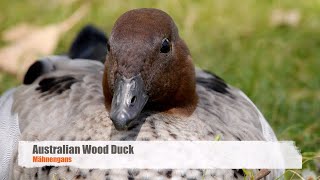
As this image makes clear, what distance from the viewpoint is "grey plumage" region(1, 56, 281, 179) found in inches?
126

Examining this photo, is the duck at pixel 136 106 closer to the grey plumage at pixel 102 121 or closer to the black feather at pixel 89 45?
the grey plumage at pixel 102 121

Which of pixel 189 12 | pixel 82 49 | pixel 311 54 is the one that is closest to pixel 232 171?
pixel 82 49

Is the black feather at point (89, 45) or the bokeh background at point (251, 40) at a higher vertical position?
the black feather at point (89, 45)

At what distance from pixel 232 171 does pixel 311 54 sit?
2890mm

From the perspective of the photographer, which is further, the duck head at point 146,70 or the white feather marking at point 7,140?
the white feather marking at point 7,140

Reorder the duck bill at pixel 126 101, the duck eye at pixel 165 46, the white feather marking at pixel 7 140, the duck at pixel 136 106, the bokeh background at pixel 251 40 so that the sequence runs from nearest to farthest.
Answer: the duck bill at pixel 126 101
the duck at pixel 136 106
the duck eye at pixel 165 46
the white feather marking at pixel 7 140
the bokeh background at pixel 251 40

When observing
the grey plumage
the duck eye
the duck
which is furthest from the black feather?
the duck eye

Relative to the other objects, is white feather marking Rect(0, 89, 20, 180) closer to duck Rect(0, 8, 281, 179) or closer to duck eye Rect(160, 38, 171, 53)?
duck Rect(0, 8, 281, 179)

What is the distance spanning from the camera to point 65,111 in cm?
360

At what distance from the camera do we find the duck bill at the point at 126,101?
3.01 m

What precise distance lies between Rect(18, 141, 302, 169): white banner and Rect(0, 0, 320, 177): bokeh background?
118 cm

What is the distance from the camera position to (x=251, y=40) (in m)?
6.14

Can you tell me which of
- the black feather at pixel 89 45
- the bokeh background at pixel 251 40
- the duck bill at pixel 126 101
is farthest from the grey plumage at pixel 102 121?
the bokeh background at pixel 251 40

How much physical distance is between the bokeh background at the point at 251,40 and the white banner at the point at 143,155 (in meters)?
1.18
